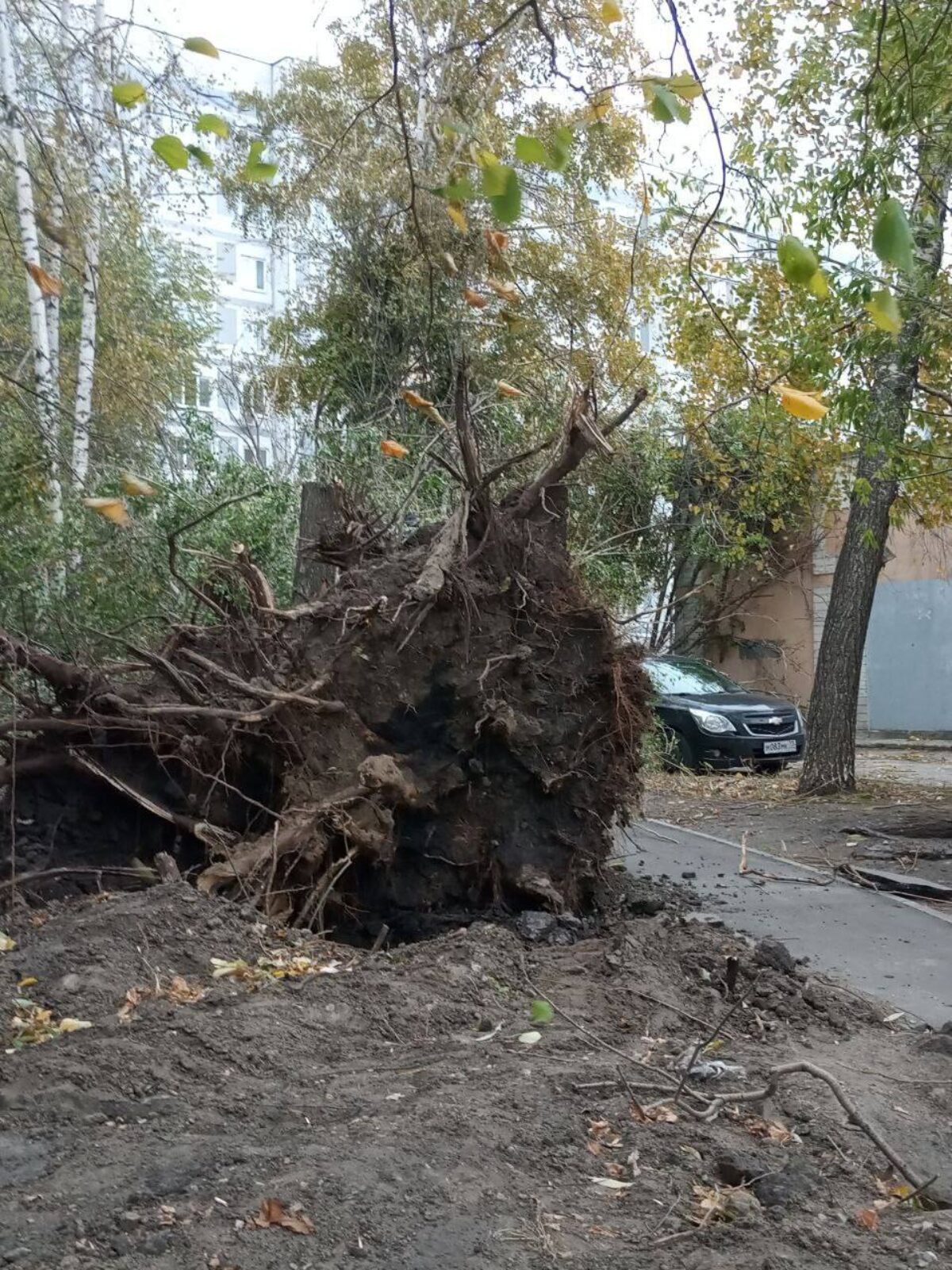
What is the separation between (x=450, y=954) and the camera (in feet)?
19.5

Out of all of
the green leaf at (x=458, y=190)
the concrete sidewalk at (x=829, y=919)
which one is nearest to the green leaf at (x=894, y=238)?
the green leaf at (x=458, y=190)

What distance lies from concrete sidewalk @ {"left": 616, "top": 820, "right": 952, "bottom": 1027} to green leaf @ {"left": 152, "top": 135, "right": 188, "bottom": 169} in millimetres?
4834

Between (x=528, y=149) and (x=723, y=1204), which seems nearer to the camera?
(x=528, y=149)

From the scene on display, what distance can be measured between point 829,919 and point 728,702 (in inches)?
369

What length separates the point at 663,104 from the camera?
3062 mm

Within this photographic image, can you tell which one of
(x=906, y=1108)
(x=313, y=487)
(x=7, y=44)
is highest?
(x=7, y=44)

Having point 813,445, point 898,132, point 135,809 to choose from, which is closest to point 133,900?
point 135,809

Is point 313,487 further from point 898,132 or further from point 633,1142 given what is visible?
point 633,1142

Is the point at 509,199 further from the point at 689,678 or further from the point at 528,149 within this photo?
the point at 689,678

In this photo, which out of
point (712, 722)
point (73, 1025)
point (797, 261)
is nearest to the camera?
point (797, 261)

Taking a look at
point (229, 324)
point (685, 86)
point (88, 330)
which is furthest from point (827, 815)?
point (229, 324)

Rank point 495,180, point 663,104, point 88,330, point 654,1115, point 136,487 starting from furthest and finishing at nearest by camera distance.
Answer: point 88,330, point 136,487, point 654,1115, point 663,104, point 495,180

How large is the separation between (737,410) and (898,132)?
10230mm

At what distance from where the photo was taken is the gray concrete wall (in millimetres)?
24000
